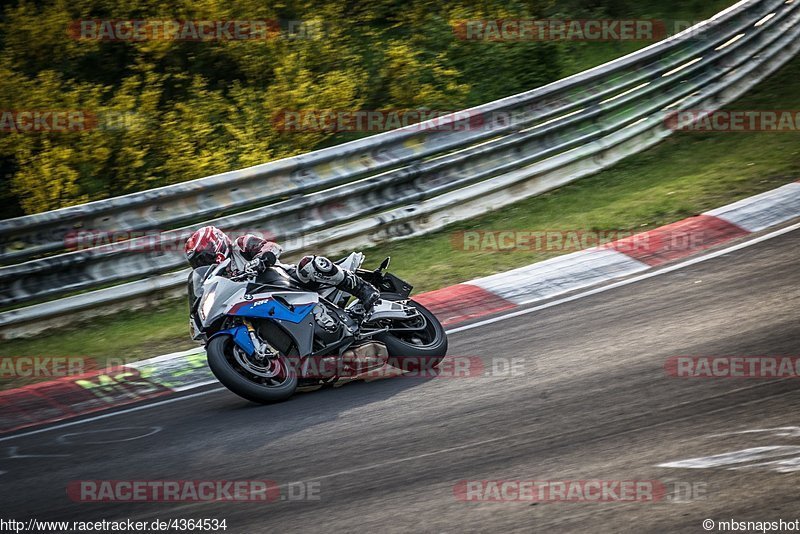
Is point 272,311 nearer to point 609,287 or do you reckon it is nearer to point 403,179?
point 609,287

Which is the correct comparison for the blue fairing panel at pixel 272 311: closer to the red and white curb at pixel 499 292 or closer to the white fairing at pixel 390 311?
the white fairing at pixel 390 311

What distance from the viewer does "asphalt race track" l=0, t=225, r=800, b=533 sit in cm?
475

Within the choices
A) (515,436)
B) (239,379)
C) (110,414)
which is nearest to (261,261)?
(239,379)

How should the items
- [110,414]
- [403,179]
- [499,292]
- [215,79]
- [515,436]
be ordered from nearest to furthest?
1. [515,436]
2. [110,414]
3. [499,292]
4. [403,179]
5. [215,79]

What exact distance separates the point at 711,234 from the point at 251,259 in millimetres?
4840

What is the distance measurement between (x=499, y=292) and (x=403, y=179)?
7.75 ft

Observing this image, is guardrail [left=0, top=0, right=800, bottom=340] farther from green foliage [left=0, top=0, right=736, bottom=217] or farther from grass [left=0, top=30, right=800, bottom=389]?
green foliage [left=0, top=0, right=736, bottom=217]

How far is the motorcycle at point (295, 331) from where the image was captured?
260 inches

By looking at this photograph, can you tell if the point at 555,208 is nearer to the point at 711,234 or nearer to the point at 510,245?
the point at 510,245

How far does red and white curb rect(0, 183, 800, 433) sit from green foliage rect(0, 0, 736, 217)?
155 inches

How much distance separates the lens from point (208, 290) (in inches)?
263

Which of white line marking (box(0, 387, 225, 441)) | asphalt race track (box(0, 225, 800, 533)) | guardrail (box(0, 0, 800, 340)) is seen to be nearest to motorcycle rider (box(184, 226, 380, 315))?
asphalt race track (box(0, 225, 800, 533))

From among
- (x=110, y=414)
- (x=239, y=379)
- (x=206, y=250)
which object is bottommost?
(x=110, y=414)

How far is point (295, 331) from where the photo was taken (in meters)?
6.88
